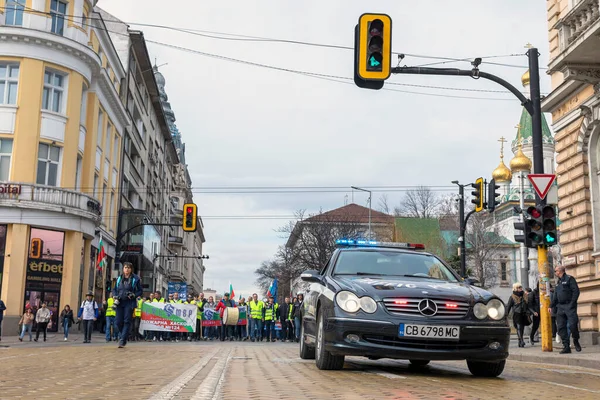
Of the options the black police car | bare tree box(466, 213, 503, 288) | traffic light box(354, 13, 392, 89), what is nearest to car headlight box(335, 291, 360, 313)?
the black police car

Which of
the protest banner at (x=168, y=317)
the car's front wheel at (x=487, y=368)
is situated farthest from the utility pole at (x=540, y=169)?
the protest banner at (x=168, y=317)

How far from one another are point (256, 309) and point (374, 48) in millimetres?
20261

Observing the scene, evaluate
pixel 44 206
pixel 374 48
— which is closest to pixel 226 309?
pixel 44 206

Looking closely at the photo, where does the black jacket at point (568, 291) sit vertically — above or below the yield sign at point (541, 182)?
below

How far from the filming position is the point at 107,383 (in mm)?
7465

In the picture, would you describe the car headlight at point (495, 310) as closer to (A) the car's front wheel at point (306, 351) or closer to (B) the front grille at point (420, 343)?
(B) the front grille at point (420, 343)

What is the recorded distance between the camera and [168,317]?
30125 millimetres

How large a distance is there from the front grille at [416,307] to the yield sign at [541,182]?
26.4ft

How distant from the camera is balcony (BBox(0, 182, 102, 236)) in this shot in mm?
32094

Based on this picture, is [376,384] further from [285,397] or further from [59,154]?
[59,154]

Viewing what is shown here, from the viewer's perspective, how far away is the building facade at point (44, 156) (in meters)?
32.2

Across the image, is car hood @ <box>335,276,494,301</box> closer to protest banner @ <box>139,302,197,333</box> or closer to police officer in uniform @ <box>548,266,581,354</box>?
police officer in uniform @ <box>548,266,581,354</box>

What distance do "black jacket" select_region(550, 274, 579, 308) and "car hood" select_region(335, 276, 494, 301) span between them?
8357 millimetres

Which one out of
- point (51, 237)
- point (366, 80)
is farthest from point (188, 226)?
point (366, 80)
